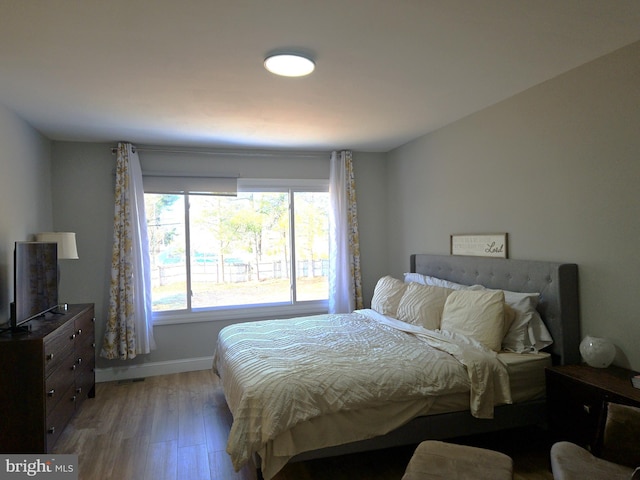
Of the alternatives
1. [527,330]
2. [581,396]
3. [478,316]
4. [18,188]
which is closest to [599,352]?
[581,396]

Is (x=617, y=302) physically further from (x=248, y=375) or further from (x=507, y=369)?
(x=248, y=375)

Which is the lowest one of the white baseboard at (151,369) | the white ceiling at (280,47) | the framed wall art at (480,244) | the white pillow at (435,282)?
the white baseboard at (151,369)

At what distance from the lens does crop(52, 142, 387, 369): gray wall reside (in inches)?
160

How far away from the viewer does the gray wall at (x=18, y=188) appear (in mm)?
2941

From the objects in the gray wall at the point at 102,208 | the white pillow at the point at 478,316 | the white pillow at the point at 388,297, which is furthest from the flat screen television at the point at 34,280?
the white pillow at the point at 478,316

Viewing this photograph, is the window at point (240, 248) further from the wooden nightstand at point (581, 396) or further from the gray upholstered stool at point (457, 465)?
the gray upholstered stool at point (457, 465)

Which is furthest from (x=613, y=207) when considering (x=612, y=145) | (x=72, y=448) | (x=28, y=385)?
(x=72, y=448)

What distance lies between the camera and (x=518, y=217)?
3.03 m

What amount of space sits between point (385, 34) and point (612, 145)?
157cm

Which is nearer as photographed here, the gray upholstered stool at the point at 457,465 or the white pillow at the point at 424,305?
the gray upholstered stool at the point at 457,465

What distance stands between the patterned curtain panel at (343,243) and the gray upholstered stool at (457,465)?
120 inches

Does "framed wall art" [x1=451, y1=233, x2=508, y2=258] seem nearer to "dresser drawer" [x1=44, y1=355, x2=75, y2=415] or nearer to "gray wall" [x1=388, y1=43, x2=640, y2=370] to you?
"gray wall" [x1=388, y1=43, x2=640, y2=370]

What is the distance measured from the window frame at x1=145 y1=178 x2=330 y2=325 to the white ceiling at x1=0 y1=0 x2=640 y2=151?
1250 mm

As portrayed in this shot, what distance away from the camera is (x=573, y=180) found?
2.59m
